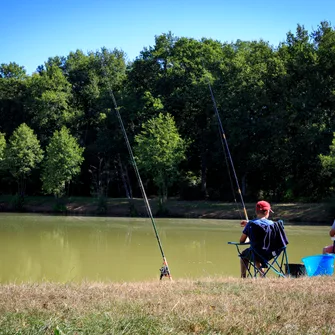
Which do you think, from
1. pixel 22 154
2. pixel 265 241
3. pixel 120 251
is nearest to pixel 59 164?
pixel 22 154

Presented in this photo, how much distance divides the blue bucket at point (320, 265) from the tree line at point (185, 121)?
20.2 m

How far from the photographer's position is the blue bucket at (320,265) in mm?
7535

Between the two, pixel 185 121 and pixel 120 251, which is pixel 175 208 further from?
pixel 120 251

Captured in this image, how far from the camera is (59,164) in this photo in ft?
129

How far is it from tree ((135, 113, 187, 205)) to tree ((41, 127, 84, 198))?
6.81 m

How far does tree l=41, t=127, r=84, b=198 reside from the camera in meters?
39.1

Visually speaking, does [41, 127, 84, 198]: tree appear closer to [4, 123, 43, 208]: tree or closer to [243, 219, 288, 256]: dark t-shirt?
[4, 123, 43, 208]: tree

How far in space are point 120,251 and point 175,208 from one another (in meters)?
18.9

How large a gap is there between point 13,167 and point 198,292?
1530 inches

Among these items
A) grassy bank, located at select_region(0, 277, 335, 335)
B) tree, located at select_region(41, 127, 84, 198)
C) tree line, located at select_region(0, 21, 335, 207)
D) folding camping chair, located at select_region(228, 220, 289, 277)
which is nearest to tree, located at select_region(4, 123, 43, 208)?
tree line, located at select_region(0, 21, 335, 207)

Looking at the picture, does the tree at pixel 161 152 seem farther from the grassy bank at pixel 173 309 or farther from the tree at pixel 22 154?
the grassy bank at pixel 173 309

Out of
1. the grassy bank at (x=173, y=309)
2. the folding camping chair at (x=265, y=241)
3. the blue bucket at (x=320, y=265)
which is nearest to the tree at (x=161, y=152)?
the blue bucket at (x=320, y=265)

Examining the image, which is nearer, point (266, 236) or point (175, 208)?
point (266, 236)

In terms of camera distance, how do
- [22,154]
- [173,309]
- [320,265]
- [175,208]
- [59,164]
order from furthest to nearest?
[22,154], [59,164], [175,208], [320,265], [173,309]
